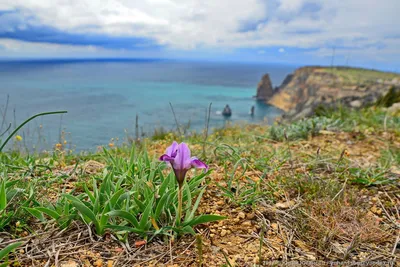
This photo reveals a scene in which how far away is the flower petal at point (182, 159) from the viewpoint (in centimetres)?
139

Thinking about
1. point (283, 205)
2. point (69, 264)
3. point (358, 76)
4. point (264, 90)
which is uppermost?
point (358, 76)

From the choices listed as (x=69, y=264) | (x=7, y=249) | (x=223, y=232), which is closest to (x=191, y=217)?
(x=223, y=232)

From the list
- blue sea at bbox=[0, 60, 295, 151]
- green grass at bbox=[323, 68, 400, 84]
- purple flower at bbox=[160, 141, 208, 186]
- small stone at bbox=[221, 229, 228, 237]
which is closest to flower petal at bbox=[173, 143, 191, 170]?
purple flower at bbox=[160, 141, 208, 186]

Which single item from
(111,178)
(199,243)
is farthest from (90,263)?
(199,243)

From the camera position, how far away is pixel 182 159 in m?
1.40

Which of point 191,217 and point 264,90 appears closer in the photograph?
point 191,217

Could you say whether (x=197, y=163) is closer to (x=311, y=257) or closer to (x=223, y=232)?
(x=223, y=232)

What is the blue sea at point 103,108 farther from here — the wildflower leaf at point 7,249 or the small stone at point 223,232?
the small stone at point 223,232

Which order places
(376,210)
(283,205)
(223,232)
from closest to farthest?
(223,232), (283,205), (376,210)

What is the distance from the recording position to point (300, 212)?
1.91 metres

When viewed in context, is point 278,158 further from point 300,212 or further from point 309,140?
point 309,140

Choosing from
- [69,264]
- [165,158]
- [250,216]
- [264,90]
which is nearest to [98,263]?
[69,264]

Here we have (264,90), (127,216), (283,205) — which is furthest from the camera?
(264,90)

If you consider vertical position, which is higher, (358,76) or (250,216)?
(358,76)
